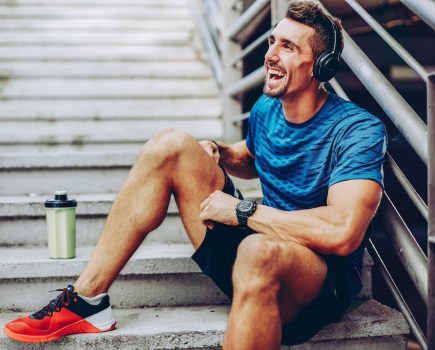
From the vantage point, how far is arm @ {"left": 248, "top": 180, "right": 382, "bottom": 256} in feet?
4.58

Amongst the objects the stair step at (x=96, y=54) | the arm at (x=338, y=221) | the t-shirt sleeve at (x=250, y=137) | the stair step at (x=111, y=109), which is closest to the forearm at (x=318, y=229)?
the arm at (x=338, y=221)

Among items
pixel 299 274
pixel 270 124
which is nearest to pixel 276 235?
pixel 299 274

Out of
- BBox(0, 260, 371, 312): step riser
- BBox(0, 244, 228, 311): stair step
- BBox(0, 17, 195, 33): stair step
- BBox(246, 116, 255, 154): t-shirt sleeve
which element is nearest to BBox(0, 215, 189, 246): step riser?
BBox(0, 244, 228, 311): stair step

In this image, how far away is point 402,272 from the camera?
381 centimetres

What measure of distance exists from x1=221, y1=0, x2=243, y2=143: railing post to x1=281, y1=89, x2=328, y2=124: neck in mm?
1478

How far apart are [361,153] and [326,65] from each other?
0.32m

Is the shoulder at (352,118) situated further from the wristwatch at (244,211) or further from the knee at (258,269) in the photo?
the knee at (258,269)

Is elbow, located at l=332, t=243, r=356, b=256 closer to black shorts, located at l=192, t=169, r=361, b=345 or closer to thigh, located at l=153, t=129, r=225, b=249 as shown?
black shorts, located at l=192, t=169, r=361, b=345

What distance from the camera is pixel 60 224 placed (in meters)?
1.89

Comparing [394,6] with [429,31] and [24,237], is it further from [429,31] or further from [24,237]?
[24,237]

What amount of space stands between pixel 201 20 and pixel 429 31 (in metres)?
1.78

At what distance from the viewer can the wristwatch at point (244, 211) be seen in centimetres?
152

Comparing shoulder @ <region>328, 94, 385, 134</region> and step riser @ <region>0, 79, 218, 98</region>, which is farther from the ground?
shoulder @ <region>328, 94, 385, 134</region>

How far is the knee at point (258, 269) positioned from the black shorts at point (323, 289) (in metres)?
0.22
